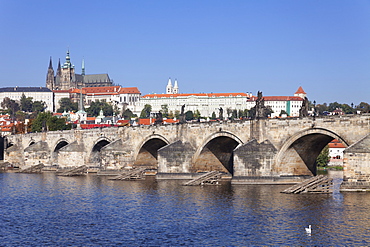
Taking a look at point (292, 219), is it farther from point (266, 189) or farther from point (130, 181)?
point (130, 181)

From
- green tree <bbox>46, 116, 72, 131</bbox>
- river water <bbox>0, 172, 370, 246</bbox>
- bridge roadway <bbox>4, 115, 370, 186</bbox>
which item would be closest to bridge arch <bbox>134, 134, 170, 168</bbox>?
bridge roadway <bbox>4, 115, 370, 186</bbox>

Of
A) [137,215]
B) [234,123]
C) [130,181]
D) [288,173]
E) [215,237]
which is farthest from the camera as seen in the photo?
[130,181]

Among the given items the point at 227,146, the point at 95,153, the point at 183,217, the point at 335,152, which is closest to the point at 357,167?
the point at 183,217

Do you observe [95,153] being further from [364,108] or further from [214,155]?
[364,108]

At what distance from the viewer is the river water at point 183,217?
29.9m

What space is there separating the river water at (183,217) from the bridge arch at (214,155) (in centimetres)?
701

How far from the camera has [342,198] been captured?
40.5 meters

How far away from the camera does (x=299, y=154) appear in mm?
49812

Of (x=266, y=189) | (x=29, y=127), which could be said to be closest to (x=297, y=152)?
(x=266, y=189)

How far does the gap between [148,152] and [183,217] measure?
33.1m

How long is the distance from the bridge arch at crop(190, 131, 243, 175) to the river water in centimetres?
701

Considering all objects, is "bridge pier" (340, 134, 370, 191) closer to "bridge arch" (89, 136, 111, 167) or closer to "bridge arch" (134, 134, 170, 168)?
"bridge arch" (134, 134, 170, 168)

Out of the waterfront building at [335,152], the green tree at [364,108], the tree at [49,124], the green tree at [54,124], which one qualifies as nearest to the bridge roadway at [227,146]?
the green tree at [364,108]

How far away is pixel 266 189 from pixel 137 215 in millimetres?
13076
